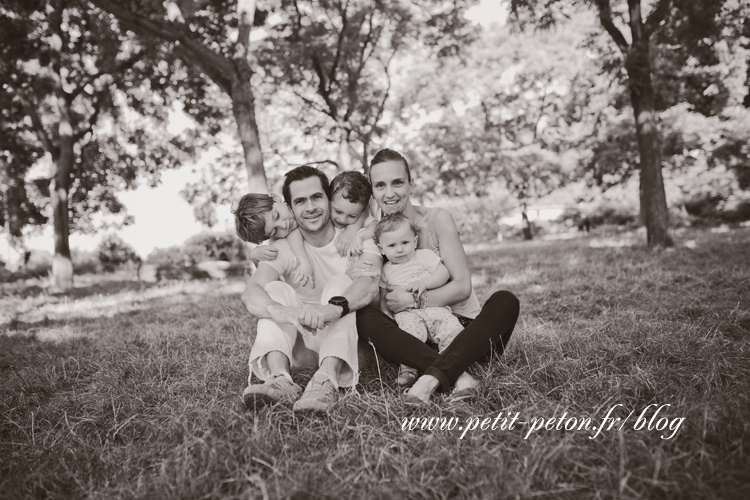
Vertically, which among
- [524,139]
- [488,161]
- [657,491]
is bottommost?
[657,491]

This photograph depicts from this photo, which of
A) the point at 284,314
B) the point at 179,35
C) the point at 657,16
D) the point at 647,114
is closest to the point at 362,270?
the point at 284,314

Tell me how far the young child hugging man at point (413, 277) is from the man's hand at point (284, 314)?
676 millimetres

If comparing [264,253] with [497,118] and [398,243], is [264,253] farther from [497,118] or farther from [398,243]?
[497,118]

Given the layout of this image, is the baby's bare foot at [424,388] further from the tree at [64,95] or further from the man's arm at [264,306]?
the tree at [64,95]

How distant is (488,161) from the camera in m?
16.5

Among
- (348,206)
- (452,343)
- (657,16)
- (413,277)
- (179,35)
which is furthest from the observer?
(657,16)

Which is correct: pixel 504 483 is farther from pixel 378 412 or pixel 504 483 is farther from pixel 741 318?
pixel 741 318

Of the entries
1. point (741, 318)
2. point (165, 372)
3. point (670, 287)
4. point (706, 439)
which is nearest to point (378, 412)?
point (706, 439)

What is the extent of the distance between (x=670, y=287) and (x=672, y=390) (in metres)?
3.22

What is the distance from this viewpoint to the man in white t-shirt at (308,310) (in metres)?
2.40

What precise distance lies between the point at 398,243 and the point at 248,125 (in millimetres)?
5410

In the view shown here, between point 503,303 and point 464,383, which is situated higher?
point 503,303

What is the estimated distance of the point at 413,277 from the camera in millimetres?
3010

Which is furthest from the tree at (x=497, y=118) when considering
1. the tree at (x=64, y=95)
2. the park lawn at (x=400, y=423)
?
the park lawn at (x=400, y=423)
